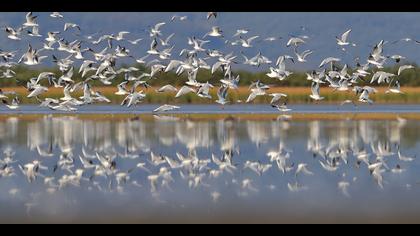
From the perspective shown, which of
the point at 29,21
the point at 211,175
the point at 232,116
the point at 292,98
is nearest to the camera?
the point at 211,175

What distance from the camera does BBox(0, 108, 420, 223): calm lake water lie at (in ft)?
40.5

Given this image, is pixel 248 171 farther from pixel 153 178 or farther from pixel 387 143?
pixel 387 143

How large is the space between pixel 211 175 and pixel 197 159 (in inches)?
91.5

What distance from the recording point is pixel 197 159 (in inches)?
712

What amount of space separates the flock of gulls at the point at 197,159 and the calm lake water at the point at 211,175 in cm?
2

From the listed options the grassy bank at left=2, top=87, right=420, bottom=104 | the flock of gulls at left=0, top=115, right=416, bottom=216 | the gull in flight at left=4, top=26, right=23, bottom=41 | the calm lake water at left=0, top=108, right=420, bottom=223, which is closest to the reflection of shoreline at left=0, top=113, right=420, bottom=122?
the gull in flight at left=4, top=26, right=23, bottom=41

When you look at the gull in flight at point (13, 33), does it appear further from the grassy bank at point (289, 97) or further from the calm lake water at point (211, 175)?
the grassy bank at point (289, 97)

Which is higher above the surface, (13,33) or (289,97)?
(13,33)

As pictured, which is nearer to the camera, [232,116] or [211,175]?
[211,175]

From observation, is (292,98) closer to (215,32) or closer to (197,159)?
(215,32)

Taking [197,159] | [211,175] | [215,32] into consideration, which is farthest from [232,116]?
[211,175]

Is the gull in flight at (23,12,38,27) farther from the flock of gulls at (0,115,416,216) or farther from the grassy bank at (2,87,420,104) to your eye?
the grassy bank at (2,87,420,104)
